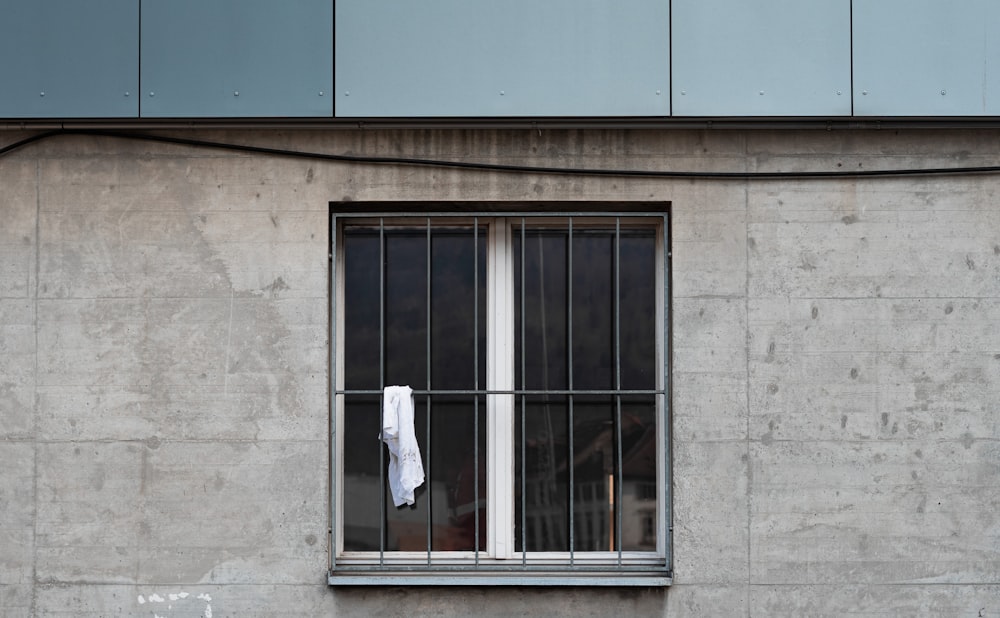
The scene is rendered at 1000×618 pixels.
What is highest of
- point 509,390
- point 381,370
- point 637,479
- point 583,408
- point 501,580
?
point 381,370

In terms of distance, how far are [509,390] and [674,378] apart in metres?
0.95

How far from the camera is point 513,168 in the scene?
5.64 m

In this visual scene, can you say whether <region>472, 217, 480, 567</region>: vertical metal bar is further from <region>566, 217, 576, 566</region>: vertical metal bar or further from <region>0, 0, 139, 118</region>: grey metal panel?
<region>0, 0, 139, 118</region>: grey metal panel

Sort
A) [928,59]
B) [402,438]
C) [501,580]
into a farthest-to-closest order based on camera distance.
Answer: [402,438] < [501,580] < [928,59]

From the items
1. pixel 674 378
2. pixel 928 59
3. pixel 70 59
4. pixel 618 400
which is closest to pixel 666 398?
pixel 674 378

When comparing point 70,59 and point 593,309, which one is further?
point 593,309

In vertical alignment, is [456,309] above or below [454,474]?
above

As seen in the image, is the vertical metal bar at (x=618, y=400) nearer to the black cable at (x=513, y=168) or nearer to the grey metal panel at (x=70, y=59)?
the black cable at (x=513, y=168)

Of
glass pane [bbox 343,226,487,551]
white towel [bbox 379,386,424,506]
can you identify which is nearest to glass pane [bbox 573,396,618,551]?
glass pane [bbox 343,226,487,551]

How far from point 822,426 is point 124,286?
4.01 metres

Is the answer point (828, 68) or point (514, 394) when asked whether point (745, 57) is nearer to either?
point (828, 68)

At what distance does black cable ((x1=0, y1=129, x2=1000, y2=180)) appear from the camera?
5613mm

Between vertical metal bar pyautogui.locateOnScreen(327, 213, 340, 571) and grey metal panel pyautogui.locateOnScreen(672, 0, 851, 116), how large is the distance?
208 cm

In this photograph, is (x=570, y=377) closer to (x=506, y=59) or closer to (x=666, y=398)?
(x=666, y=398)
